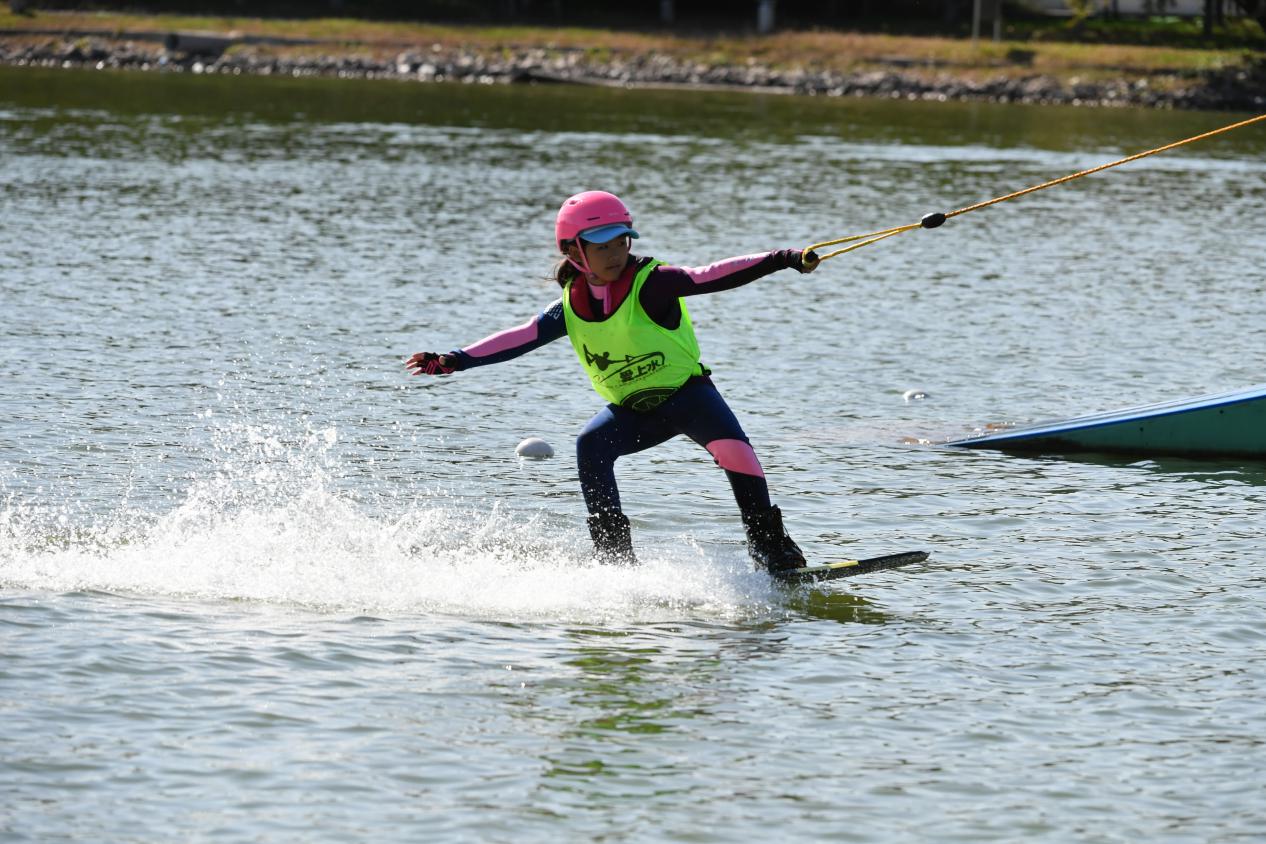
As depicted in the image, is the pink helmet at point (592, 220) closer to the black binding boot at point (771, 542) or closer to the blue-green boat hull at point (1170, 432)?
the black binding boot at point (771, 542)

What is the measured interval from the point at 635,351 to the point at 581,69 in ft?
202

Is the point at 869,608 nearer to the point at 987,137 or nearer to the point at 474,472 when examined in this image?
the point at 474,472

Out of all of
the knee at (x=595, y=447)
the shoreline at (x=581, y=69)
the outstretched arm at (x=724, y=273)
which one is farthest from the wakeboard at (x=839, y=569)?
the shoreline at (x=581, y=69)

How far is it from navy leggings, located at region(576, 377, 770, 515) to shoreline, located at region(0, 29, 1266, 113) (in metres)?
56.5

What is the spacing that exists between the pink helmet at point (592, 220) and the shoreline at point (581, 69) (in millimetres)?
56946

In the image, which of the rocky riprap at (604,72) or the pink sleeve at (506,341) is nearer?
the pink sleeve at (506,341)

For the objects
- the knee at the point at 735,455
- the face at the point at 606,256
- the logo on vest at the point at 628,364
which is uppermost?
the face at the point at 606,256

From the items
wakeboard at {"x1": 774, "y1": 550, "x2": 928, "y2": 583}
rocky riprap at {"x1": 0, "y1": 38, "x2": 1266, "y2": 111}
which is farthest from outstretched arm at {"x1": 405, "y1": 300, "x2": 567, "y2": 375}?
rocky riprap at {"x1": 0, "y1": 38, "x2": 1266, "y2": 111}

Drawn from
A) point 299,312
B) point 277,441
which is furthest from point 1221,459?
point 299,312

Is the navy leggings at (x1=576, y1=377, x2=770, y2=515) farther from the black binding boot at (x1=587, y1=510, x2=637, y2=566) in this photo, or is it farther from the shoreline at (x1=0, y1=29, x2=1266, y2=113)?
the shoreline at (x1=0, y1=29, x2=1266, y2=113)

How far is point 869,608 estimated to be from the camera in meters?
10.3

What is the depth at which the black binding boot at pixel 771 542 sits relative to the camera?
400 inches

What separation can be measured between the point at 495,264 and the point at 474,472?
1246 centimetres

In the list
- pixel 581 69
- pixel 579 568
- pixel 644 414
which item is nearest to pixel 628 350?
pixel 644 414
